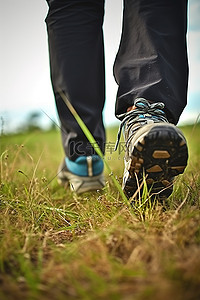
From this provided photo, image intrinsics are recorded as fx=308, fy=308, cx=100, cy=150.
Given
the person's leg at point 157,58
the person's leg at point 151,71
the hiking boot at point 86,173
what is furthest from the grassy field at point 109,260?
the hiking boot at point 86,173

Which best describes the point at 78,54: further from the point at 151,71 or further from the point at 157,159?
the point at 157,159

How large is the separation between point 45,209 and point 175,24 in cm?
86

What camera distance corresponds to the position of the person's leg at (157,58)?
1147 millimetres

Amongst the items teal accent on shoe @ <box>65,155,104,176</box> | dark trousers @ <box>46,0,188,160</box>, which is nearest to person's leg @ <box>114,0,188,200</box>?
dark trousers @ <box>46,0,188,160</box>

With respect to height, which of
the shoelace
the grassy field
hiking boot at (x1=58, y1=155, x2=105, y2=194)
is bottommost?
hiking boot at (x1=58, y1=155, x2=105, y2=194)

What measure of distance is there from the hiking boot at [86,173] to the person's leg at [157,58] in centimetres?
46

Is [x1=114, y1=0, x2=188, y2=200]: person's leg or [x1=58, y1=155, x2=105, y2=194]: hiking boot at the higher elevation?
[x1=114, y1=0, x2=188, y2=200]: person's leg

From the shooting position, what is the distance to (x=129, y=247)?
28.0 inches

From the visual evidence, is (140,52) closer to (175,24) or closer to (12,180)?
(175,24)

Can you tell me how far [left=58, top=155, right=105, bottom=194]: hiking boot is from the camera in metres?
1.60

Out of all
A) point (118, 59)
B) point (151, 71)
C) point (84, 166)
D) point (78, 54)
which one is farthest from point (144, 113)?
point (84, 166)

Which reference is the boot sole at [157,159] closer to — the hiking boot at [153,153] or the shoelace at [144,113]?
the hiking boot at [153,153]

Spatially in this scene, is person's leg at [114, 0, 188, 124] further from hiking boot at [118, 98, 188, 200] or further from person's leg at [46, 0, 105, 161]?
person's leg at [46, 0, 105, 161]

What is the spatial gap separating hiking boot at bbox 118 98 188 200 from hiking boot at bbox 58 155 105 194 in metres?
0.55
